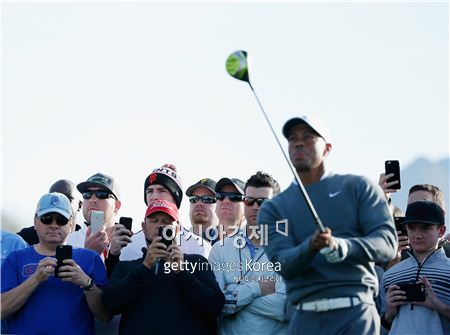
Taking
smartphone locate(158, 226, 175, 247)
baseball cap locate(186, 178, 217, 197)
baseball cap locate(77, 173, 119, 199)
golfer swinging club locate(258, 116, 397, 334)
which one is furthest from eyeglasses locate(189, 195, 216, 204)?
golfer swinging club locate(258, 116, 397, 334)

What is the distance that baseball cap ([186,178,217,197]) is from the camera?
12180 mm

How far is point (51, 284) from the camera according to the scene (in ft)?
32.3

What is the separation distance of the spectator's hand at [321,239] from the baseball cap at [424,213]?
284 cm

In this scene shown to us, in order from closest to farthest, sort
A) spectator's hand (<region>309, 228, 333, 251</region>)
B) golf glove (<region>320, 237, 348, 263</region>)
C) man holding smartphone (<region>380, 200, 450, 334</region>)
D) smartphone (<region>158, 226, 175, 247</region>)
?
spectator's hand (<region>309, 228, 333, 251</region>), golf glove (<region>320, 237, 348, 263</region>), smartphone (<region>158, 226, 175, 247</region>), man holding smartphone (<region>380, 200, 450, 334</region>)

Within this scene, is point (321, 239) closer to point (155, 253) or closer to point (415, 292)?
point (155, 253)

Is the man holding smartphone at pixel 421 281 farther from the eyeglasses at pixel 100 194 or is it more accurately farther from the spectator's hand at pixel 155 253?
the eyeglasses at pixel 100 194

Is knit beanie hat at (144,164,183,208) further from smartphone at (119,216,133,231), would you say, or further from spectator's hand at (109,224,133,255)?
spectator's hand at (109,224,133,255)

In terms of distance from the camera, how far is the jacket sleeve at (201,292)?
9.66 m

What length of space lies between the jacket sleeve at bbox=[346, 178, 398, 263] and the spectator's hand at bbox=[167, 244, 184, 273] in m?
2.22

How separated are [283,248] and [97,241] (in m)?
3.12

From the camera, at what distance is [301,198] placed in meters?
8.16

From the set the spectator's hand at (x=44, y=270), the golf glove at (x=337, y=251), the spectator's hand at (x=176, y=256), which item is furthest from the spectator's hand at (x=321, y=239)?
the spectator's hand at (x=44, y=270)

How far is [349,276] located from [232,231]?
11.5 ft

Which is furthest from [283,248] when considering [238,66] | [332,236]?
[238,66]
